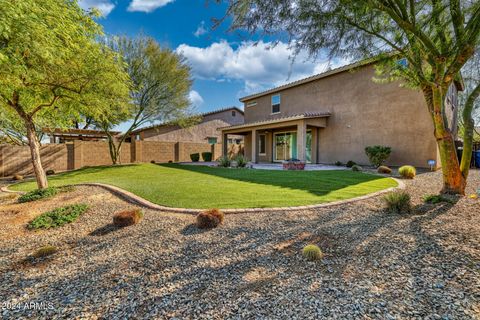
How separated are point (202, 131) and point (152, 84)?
11345mm

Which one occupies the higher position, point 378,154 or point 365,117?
point 365,117

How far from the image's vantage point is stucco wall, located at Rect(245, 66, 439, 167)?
1208cm

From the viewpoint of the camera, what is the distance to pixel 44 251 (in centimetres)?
372

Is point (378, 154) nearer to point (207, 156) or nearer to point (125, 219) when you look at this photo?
point (125, 219)

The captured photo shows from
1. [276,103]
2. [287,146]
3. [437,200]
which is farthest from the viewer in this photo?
[276,103]

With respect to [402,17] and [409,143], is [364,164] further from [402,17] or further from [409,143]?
[402,17]

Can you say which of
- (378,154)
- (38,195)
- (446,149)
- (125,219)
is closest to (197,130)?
(378,154)

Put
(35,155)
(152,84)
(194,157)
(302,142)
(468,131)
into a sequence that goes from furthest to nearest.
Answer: (194,157) → (152,84) → (302,142) → (35,155) → (468,131)

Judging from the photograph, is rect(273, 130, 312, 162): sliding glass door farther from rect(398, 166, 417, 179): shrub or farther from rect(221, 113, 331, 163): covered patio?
rect(398, 166, 417, 179): shrub

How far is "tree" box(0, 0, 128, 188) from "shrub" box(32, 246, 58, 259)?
294 centimetres

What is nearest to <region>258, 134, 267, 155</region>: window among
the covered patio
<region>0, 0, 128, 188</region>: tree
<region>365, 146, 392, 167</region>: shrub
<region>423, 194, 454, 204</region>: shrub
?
the covered patio

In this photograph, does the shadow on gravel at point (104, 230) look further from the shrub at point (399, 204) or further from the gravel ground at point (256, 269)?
the shrub at point (399, 204)

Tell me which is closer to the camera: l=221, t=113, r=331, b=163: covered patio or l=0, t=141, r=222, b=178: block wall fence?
l=0, t=141, r=222, b=178: block wall fence

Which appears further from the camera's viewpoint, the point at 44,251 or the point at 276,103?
the point at 276,103
